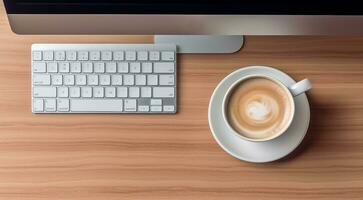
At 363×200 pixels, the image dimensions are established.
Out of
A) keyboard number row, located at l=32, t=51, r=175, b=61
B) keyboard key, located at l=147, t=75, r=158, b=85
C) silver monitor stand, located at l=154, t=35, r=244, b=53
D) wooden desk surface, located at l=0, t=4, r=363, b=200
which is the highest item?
silver monitor stand, located at l=154, t=35, r=244, b=53

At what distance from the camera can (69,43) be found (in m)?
0.81

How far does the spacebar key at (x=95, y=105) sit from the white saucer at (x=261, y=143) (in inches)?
5.3

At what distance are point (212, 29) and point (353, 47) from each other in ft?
0.75

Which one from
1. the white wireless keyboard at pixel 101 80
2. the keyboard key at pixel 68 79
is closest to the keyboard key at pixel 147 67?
the white wireless keyboard at pixel 101 80

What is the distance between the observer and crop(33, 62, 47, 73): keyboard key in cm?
80

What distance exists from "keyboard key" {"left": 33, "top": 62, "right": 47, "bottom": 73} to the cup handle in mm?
352

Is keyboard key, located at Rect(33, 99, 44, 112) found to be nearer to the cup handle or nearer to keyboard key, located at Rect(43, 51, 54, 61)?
keyboard key, located at Rect(43, 51, 54, 61)

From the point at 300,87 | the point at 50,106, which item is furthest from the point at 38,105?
the point at 300,87

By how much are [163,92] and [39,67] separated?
0.18 meters

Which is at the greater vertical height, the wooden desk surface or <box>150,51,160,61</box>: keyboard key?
<box>150,51,160,61</box>: keyboard key

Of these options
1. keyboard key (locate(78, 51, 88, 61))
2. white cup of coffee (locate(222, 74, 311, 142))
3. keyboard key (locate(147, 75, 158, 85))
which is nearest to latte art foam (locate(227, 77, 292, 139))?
white cup of coffee (locate(222, 74, 311, 142))

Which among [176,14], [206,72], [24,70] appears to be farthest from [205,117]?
[24,70]

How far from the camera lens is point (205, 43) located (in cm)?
81
